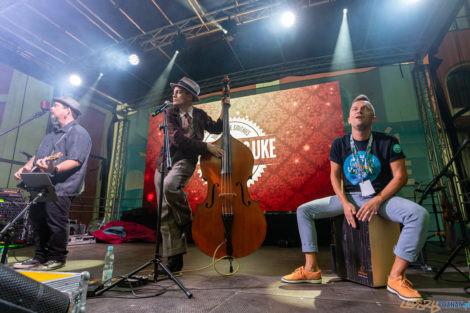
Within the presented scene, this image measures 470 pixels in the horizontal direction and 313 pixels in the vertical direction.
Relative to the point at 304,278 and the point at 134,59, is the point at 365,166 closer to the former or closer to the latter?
the point at 304,278

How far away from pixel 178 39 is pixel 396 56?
4.79 metres

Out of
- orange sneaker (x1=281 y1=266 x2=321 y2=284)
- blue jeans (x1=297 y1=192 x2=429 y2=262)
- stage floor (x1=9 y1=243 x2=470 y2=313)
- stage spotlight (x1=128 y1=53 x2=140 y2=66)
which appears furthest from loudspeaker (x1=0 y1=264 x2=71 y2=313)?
stage spotlight (x1=128 y1=53 x2=140 y2=66)

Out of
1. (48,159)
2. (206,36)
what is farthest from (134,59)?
(48,159)

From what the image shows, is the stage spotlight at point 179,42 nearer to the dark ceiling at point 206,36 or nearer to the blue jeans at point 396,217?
the dark ceiling at point 206,36

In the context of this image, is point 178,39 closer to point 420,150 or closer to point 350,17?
point 350,17

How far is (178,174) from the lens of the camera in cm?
222

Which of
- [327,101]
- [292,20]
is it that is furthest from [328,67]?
[292,20]

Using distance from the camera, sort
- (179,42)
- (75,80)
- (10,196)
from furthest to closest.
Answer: (75,80)
(179,42)
(10,196)

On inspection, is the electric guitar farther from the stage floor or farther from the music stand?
the stage floor

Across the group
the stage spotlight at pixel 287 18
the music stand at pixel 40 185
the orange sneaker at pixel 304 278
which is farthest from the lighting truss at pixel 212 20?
the orange sneaker at pixel 304 278

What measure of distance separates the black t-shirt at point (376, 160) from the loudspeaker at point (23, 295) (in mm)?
1968

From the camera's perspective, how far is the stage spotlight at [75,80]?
Result: 6043 millimetres

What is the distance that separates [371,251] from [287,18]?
4368 mm

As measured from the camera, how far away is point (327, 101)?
17.3 feet
